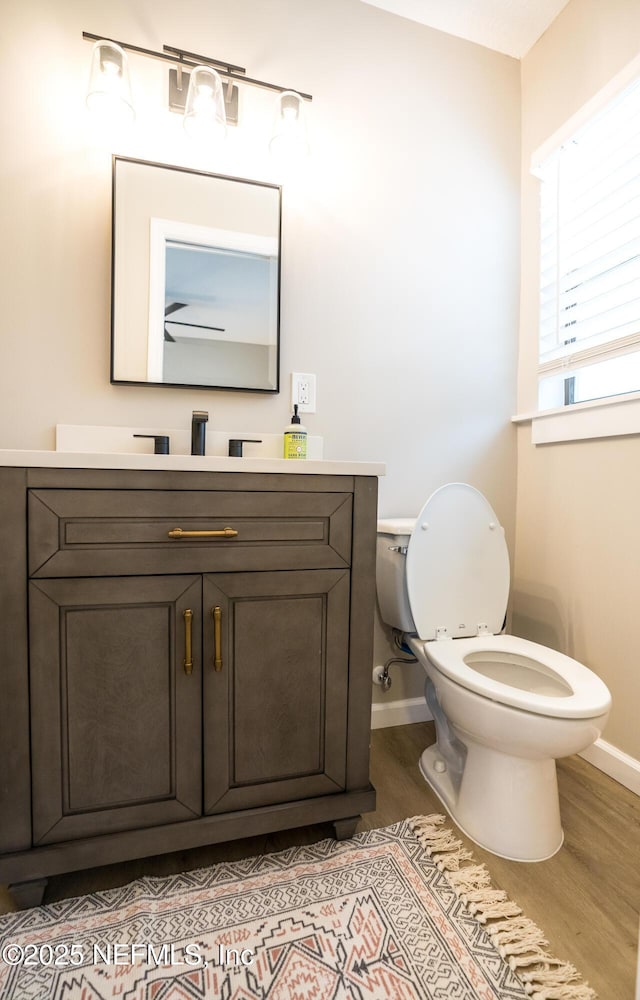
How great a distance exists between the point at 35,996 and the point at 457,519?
4.42ft

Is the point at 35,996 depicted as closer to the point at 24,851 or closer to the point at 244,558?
the point at 24,851

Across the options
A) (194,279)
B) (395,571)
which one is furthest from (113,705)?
(194,279)

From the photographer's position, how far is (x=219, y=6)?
4.87 feet

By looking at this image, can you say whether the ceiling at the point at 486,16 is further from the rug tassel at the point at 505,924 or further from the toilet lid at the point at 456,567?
the rug tassel at the point at 505,924

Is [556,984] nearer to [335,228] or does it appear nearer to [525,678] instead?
[525,678]

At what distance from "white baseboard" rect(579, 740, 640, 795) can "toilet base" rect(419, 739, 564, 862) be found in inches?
13.6

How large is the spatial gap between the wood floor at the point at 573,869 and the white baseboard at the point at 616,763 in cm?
2

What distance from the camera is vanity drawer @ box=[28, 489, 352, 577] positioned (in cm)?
92

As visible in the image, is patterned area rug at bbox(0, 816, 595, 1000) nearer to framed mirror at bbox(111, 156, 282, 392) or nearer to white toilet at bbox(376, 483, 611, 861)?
white toilet at bbox(376, 483, 611, 861)

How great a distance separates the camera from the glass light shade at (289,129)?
4.77ft

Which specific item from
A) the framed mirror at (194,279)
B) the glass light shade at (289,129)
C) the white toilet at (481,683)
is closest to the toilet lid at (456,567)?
the white toilet at (481,683)

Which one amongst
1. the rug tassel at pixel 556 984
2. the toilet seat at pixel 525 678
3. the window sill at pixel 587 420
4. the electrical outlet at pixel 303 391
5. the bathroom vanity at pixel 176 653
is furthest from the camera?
the electrical outlet at pixel 303 391

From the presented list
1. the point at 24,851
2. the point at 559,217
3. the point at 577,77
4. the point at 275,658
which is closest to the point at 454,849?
the point at 275,658

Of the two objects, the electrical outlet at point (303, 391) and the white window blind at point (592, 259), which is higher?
the white window blind at point (592, 259)
